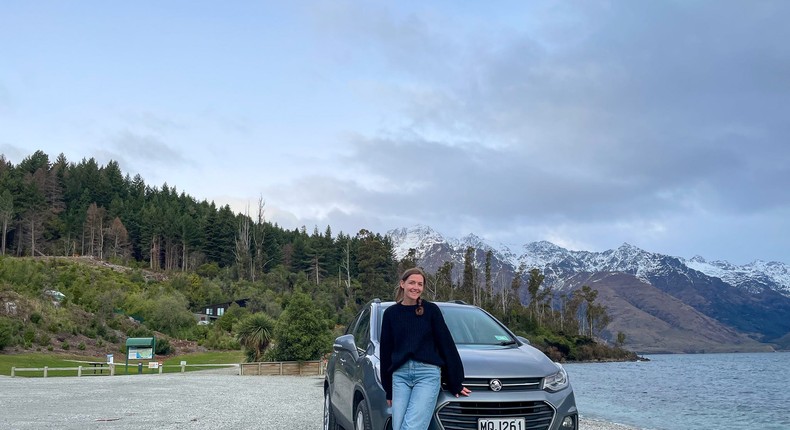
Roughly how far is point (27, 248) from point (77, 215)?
38.3 ft

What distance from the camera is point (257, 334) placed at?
45625mm

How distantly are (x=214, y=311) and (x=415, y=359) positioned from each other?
3301 inches

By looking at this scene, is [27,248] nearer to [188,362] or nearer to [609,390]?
[188,362]

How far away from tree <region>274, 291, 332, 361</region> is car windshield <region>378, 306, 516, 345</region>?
35.0 meters

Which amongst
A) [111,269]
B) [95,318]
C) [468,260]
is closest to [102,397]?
[95,318]

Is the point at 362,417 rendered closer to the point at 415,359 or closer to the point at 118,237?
the point at 415,359

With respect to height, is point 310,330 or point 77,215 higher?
point 77,215

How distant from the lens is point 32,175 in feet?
403

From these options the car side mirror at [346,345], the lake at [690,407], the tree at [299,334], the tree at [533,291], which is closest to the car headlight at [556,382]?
the car side mirror at [346,345]

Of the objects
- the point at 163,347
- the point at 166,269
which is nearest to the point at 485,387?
the point at 163,347

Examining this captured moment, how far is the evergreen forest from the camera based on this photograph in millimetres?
66438

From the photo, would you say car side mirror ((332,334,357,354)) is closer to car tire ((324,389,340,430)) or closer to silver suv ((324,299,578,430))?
silver suv ((324,299,578,430))

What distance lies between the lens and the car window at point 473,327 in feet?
22.1

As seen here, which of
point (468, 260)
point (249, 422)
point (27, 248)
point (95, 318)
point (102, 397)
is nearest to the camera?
point (249, 422)
